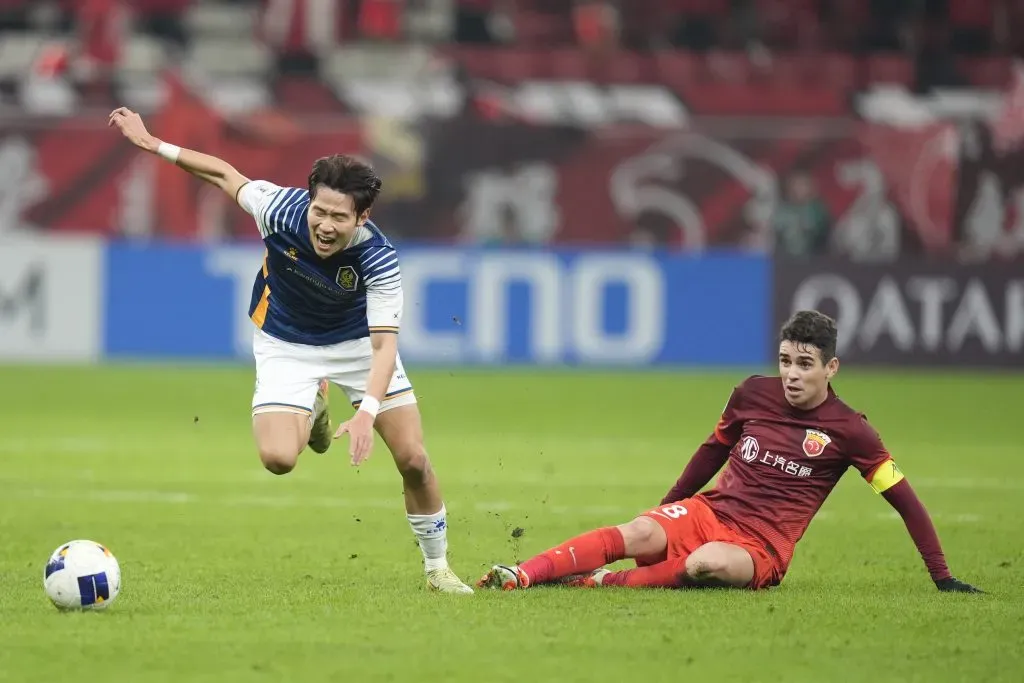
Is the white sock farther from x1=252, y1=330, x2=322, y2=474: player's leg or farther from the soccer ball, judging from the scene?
the soccer ball

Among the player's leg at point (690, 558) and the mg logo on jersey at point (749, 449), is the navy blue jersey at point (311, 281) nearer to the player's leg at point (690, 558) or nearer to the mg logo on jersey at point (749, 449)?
the player's leg at point (690, 558)

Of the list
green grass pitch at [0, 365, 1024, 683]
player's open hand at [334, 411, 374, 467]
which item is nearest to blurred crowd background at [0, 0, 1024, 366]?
green grass pitch at [0, 365, 1024, 683]

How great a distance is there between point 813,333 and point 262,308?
2.41 m

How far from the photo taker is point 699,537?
7.17m

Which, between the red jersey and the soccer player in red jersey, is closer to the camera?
the soccer player in red jersey

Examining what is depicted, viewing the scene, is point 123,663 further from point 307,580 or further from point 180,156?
point 180,156

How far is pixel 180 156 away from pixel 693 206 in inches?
676

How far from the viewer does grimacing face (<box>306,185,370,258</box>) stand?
6.76 m

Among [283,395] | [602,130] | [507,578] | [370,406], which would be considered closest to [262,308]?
[283,395]

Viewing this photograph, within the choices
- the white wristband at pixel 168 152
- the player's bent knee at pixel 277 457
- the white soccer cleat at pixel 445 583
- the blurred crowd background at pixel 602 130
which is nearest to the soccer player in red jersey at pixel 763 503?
the white soccer cleat at pixel 445 583

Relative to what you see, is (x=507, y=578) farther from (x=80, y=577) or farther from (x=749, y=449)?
(x=80, y=577)

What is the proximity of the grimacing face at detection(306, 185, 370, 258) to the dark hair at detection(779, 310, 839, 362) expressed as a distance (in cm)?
181

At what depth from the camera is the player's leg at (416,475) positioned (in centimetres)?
710

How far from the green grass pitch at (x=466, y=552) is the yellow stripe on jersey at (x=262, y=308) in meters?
1.12
